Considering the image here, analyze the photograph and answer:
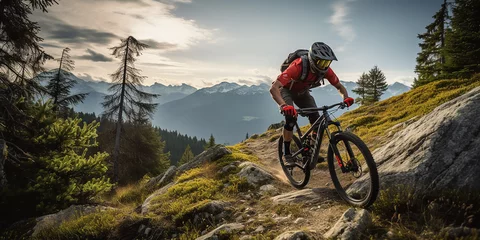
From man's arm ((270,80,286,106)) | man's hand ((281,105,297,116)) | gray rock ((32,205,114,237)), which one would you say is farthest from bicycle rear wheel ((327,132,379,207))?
gray rock ((32,205,114,237))

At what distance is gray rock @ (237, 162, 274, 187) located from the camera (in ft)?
25.0

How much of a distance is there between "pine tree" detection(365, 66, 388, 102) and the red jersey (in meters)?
46.2

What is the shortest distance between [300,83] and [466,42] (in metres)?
22.0

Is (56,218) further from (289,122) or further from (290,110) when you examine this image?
(290,110)

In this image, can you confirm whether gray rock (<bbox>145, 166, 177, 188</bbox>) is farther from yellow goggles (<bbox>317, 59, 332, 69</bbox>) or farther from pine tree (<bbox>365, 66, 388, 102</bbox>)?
pine tree (<bbox>365, 66, 388, 102</bbox>)

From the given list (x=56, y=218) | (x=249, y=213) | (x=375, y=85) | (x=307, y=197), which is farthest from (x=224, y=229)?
(x=375, y=85)

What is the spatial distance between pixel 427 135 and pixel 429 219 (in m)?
2.11

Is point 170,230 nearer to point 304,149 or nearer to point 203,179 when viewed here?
point 203,179

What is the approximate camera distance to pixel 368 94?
49.1 m

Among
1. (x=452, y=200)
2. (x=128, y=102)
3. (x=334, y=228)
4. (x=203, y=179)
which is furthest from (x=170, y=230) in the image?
(x=128, y=102)

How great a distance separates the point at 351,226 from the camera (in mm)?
3709

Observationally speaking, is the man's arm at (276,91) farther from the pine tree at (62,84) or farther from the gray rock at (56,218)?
the pine tree at (62,84)

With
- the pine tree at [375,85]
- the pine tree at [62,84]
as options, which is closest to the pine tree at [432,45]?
the pine tree at [375,85]

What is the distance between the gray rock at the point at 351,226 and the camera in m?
3.61
